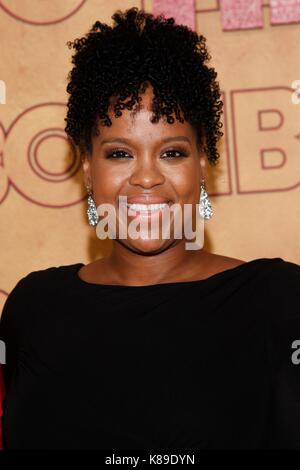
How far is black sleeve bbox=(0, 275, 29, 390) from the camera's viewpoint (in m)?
1.67

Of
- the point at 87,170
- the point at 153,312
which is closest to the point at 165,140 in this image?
the point at 87,170

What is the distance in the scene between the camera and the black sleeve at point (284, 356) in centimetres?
135

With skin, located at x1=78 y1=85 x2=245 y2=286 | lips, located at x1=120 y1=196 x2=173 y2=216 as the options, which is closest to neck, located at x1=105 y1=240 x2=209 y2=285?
skin, located at x1=78 y1=85 x2=245 y2=286

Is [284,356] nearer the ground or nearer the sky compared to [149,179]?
nearer the ground

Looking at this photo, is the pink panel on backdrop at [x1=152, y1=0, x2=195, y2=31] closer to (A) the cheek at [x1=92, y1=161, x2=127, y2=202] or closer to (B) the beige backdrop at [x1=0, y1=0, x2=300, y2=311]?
(B) the beige backdrop at [x1=0, y1=0, x2=300, y2=311]

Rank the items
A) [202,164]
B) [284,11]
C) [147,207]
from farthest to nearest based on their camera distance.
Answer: [284,11], [202,164], [147,207]

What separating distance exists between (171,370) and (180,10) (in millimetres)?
1257

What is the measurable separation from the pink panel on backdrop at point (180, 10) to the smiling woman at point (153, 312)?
650 mm

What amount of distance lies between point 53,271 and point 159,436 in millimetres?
544

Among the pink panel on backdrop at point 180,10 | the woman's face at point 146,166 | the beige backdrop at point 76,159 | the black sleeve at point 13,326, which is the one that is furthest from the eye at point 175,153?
the pink panel on backdrop at point 180,10

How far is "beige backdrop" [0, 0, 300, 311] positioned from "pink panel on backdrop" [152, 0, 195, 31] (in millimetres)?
25

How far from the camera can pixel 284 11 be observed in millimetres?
2213

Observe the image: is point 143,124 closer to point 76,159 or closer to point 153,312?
point 153,312

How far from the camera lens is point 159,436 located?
1.39m
